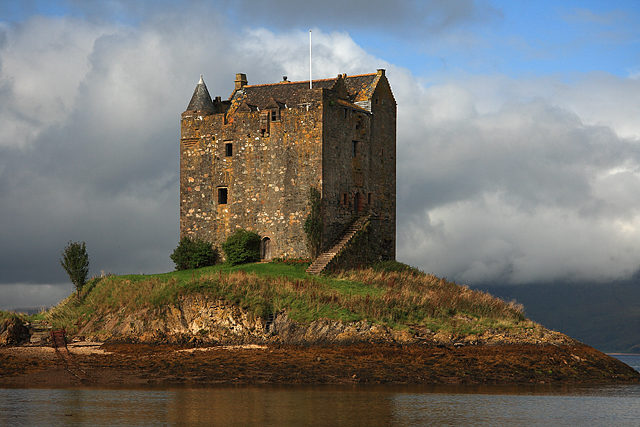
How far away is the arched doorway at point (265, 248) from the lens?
5228cm

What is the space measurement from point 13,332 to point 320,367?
1792 centimetres

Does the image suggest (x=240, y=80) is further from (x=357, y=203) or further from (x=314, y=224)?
(x=314, y=224)

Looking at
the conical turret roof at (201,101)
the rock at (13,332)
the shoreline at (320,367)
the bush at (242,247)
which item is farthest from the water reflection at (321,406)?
the conical turret roof at (201,101)

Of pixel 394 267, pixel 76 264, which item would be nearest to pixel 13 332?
pixel 76 264

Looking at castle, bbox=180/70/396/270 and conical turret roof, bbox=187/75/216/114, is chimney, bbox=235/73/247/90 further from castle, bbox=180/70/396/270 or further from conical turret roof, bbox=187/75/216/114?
conical turret roof, bbox=187/75/216/114

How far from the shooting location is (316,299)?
4241 cm

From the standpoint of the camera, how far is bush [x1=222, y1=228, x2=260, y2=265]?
171 feet

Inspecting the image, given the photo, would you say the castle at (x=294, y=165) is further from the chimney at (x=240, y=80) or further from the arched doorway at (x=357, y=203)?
the chimney at (x=240, y=80)

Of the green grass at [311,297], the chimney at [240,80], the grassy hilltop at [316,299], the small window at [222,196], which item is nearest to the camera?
the grassy hilltop at [316,299]

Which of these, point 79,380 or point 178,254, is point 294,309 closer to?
point 79,380

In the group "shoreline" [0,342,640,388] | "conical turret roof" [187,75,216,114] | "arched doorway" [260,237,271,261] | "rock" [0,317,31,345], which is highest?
"conical turret roof" [187,75,216,114]

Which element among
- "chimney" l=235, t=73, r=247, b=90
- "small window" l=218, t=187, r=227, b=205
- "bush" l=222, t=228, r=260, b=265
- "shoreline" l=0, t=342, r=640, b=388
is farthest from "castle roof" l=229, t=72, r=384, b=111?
"shoreline" l=0, t=342, r=640, b=388

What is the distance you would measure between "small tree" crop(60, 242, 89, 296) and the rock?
573 centimetres

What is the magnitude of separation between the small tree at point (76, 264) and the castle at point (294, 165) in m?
7.11
